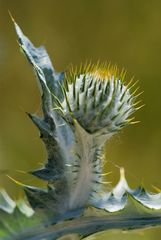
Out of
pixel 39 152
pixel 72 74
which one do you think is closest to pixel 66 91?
pixel 72 74

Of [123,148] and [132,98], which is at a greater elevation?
[132,98]

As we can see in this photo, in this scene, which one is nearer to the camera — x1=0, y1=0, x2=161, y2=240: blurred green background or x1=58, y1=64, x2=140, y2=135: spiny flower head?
x1=58, y1=64, x2=140, y2=135: spiny flower head

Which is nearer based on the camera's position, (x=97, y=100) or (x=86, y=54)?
(x=97, y=100)

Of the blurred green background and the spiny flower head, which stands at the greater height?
the spiny flower head

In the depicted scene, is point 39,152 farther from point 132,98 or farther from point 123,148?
point 132,98

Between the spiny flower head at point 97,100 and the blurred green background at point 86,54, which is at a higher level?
the spiny flower head at point 97,100
